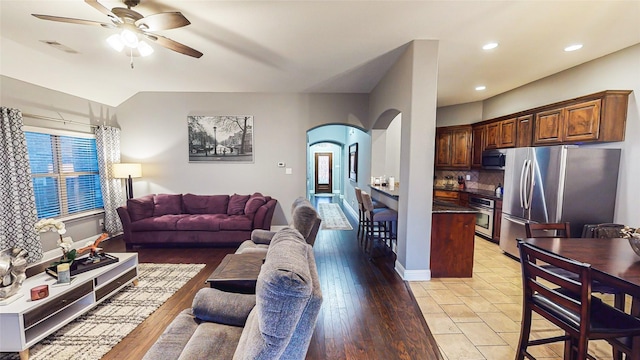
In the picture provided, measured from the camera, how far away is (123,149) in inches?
206

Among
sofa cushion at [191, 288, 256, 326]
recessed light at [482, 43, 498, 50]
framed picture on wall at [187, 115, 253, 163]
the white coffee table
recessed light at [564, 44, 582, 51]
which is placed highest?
recessed light at [482, 43, 498, 50]

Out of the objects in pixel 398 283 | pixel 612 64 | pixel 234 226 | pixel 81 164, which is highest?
pixel 612 64

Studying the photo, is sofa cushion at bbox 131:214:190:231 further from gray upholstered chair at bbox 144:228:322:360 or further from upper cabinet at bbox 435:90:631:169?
upper cabinet at bbox 435:90:631:169

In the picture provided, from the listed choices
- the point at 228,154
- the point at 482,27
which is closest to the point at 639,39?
the point at 482,27

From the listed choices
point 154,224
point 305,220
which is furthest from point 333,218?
point 305,220

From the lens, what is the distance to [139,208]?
14.3ft

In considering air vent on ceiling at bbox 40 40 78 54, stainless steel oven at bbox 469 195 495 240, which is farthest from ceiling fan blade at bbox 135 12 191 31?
stainless steel oven at bbox 469 195 495 240

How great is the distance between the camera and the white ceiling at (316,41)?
2.39 meters

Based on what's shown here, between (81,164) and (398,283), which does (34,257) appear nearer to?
(81,164)

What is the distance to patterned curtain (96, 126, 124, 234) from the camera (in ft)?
15.5

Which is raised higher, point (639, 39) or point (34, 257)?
point (639, 39)

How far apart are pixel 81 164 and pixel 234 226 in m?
3.03

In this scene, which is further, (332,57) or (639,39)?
(332,57)

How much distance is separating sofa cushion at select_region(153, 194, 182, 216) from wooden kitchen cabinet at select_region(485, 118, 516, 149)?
6.12 m
